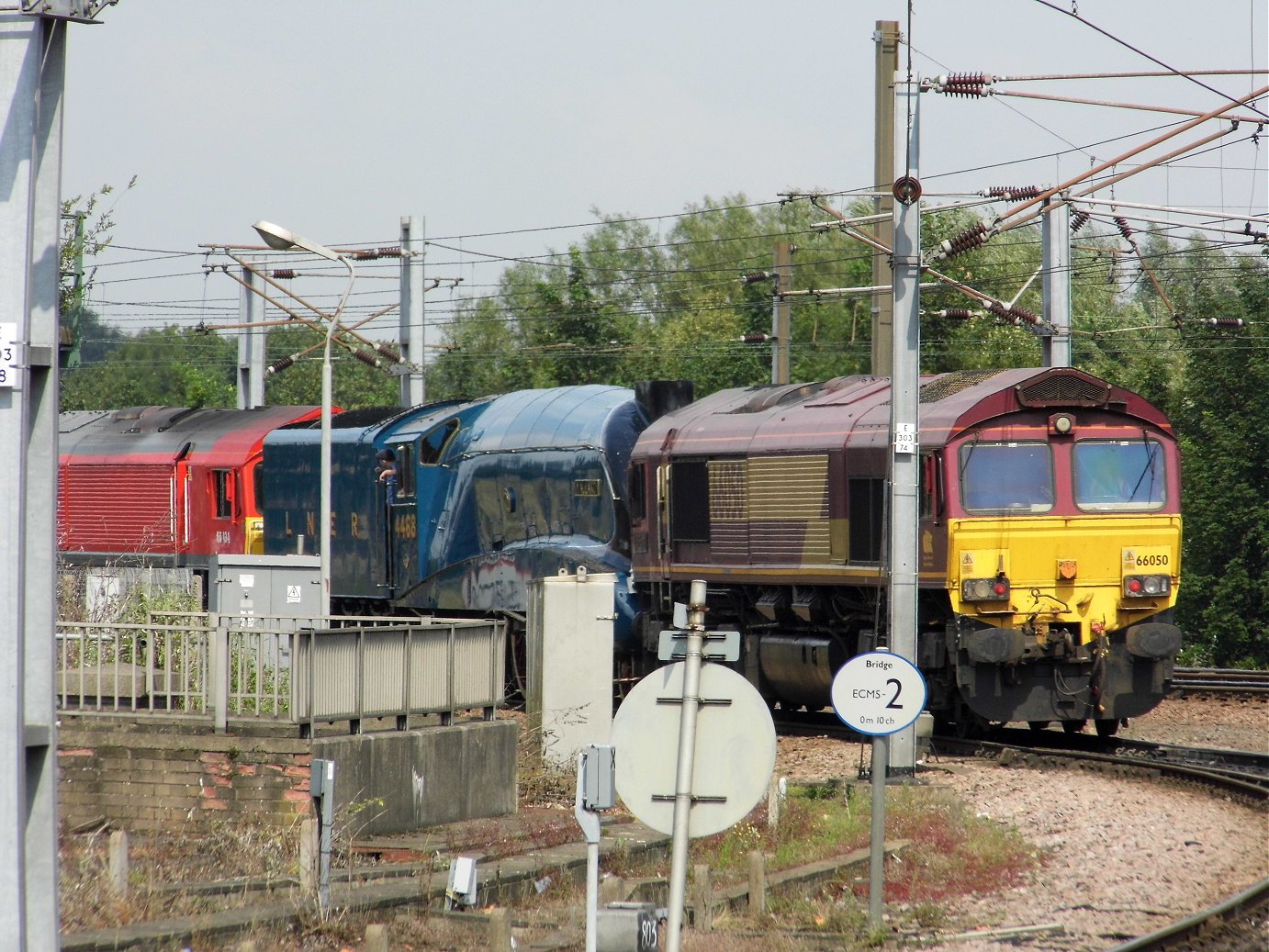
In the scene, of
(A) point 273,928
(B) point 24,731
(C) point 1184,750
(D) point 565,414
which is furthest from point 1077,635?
(B) point 24,731

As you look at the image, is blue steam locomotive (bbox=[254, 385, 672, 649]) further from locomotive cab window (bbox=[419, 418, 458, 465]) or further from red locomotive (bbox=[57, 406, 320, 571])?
red locomotive (bbox=[57, 406, 320, 571])

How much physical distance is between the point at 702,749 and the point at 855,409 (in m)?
12.0

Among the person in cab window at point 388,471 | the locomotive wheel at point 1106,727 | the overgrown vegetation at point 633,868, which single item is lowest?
the overgrown vegetation at point 633,868

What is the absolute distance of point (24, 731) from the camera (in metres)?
7.08

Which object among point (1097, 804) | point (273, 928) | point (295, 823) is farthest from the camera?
point (1097, 804)

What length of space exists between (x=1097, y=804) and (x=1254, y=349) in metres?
20.2

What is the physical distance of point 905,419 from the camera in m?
15.8

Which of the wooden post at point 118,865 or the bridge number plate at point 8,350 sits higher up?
the bridge number plate at point 8,350

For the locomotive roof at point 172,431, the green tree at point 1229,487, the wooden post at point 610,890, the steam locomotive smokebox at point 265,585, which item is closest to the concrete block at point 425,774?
the wooden post at point 610,890

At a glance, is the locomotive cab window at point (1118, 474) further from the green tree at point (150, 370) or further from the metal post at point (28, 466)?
the green tree at point (150, 370)

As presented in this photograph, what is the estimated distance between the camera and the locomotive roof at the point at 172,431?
110ft

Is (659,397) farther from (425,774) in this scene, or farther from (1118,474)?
(425,774)

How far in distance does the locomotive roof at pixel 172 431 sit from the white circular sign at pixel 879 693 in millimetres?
22998

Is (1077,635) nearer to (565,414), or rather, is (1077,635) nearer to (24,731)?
(565,414)
